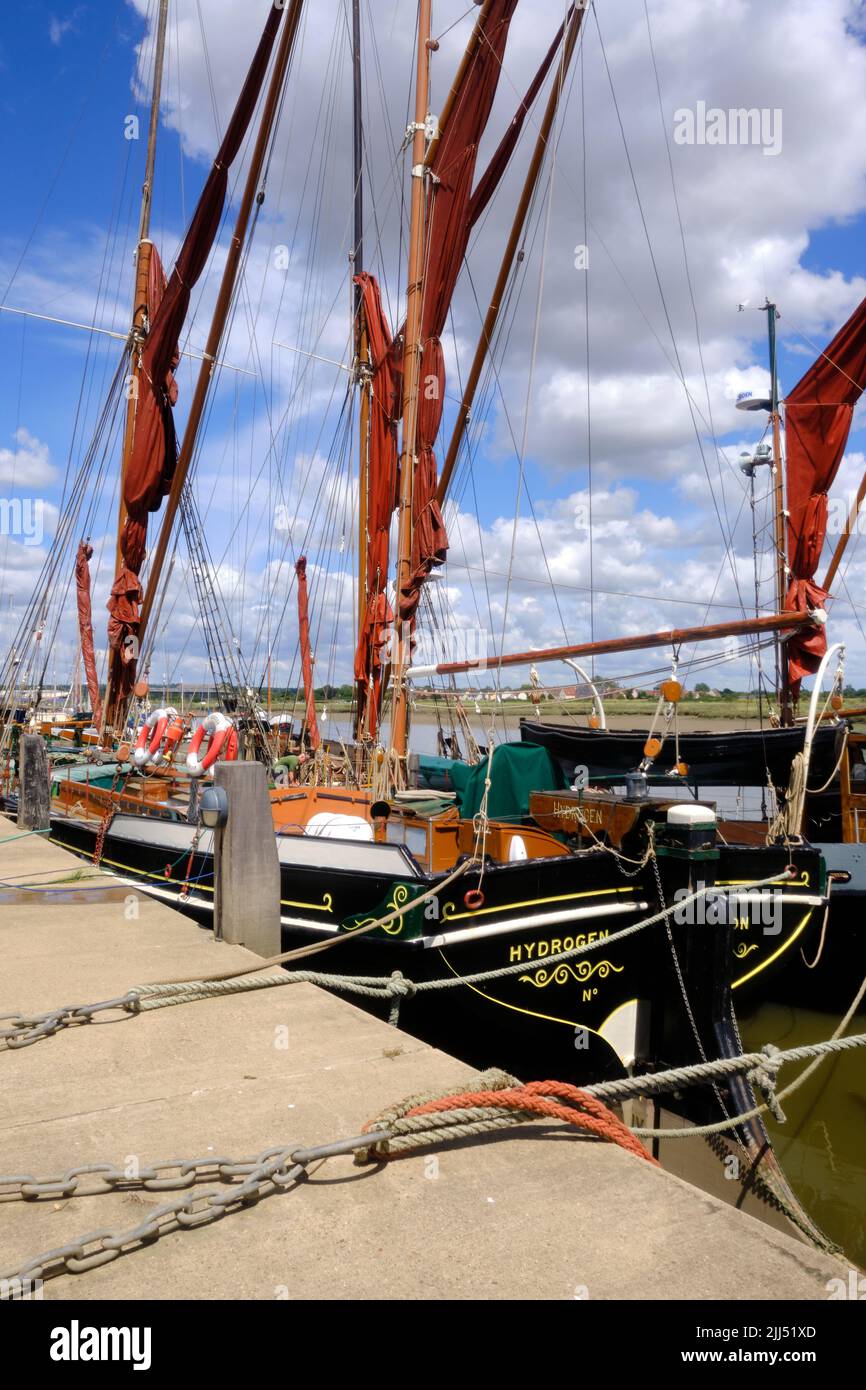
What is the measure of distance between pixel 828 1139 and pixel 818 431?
12005 millimetres

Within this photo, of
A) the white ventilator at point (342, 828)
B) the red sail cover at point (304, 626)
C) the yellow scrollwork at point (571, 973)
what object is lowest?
the yellow scrollwork at point (571, 973)

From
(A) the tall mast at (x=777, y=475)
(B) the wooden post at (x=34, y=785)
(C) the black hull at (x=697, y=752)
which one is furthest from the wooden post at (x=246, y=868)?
(A) the tall mast at (x=777, y=475)

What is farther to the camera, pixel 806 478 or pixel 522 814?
pixel 806 478

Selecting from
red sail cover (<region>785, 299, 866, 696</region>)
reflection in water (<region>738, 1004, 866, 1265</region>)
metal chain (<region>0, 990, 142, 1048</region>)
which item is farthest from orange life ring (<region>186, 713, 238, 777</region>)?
red sail cover (<region>785, 299, 866, 696</region>)

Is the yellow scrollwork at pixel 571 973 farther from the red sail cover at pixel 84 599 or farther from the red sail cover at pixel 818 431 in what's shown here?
the red sail cover at pixel 84 599

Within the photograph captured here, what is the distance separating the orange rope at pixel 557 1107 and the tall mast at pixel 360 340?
619 inches

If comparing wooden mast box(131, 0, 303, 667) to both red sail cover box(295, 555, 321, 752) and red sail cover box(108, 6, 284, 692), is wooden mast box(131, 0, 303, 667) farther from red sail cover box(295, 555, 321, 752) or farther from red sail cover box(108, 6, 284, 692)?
red sail cover box(295, 555, 321, 752)

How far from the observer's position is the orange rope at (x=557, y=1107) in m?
3.93

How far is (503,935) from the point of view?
870cm

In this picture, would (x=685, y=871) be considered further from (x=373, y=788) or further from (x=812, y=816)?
(x=812, y=816)

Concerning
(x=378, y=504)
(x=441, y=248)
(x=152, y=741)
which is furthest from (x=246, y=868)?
(x=378, y=504)

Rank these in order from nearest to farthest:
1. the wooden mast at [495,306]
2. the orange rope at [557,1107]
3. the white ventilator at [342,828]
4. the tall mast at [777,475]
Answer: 1. the orange rope at [557,1107]
2. the white ventilator at [342,828]
3. the wooden mast at [495,306]
4. the tall mast at [777,475]

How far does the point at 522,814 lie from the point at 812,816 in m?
6.21
